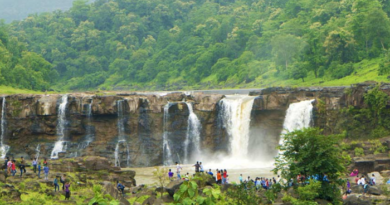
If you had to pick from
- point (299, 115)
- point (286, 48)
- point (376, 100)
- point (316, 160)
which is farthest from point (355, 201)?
point (286, 48)

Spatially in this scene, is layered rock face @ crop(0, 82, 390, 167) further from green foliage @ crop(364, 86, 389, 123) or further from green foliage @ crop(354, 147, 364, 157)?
green foliage @ crop(354, 147, 364, 157)

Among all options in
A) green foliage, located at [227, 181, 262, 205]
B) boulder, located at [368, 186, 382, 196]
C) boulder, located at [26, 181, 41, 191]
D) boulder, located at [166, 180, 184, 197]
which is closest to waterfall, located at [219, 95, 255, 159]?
boulder, located at [368, 186, 382, 196]

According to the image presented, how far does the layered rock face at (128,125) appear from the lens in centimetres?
5978

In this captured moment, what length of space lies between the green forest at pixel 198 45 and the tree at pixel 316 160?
3931 cm

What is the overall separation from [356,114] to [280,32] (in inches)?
2254

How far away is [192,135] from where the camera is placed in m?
61.5

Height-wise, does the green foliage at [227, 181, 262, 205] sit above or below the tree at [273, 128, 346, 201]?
below

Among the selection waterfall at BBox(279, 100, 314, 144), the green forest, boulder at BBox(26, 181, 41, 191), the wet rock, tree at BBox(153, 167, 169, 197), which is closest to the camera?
the wet rock

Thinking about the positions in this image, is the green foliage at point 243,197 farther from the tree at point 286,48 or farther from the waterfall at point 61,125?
the tree at point 286,48

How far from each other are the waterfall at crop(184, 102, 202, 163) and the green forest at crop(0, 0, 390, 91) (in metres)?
26.1

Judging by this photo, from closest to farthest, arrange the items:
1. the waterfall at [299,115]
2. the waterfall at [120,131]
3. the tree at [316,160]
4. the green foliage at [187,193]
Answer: the green foliage at [187,193]
the tree at [316,160]
the waterfall at [299,115]
the waterfall at [120,131]

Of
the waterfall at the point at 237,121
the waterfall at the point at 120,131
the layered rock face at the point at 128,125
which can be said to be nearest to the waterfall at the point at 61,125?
the layered rock face at the point at 128,125

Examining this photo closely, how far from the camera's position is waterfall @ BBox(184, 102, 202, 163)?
200 ft

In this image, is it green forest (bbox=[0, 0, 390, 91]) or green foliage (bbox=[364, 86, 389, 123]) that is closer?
green foliage (bbox=[364, 86, 389, 123])
